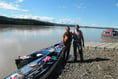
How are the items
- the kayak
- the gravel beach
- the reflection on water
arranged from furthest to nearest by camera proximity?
the reflection on water → the gravel beach → the kayak

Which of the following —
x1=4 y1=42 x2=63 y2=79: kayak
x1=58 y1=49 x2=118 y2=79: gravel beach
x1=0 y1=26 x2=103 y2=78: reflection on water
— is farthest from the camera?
x1=0 y1=26 x2=103 y2=78: reflection on water

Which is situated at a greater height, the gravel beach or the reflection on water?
the gravel beach

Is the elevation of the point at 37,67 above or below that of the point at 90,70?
above

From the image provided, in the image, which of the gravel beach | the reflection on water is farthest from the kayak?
the reflection on water

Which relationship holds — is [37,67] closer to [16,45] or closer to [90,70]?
[90,70]

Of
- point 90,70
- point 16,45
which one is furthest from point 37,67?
point 16,45

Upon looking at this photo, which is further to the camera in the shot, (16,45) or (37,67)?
(16,45)

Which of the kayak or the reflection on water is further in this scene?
the reflection on water

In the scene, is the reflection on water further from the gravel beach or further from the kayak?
the gravel beach

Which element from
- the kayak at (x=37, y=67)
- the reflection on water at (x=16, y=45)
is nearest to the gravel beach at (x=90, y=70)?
the kayak at (x=37, y=67)

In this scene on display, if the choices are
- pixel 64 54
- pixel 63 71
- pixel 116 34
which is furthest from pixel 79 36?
pixel 116 34

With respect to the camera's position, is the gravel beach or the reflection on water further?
the reflection on water

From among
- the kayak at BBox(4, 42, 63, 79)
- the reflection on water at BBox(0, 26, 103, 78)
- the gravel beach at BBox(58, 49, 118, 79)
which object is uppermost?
the kayak at BBox(4, 42, 63, 79)

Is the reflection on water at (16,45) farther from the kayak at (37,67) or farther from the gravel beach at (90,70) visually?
the gravel beach at (90,70)
